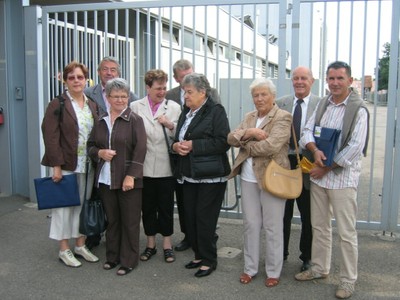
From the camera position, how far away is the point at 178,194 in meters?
4.57

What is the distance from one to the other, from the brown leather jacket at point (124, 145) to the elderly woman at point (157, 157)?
168 millimetres

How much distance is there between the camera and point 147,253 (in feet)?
14.4

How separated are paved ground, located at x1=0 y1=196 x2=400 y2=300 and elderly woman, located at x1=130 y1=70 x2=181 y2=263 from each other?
391mm

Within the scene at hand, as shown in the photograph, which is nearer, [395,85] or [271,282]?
[271,282]

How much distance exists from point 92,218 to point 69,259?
0.47 meters

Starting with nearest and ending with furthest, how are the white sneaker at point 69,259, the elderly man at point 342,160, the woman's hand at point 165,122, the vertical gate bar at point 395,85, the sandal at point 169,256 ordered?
1. the elderly man at point 342,160
2. the woman's hand at point 165,122
3. the white sneaker at point 69,259
4. the sandal at point 169,256
5. the vertical gate bar at point 395,85

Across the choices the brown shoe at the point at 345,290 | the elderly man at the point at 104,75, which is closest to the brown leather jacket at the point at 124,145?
the elderly man at the point at 104,75

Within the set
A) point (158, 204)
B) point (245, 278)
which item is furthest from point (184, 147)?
point (245, 278)

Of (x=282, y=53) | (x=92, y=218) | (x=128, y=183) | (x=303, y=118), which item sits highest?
(x=282, y=53)

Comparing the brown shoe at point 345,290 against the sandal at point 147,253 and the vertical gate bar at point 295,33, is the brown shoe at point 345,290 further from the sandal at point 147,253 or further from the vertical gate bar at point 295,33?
the vertical gate bar at point 295,33

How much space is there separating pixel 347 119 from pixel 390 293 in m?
1.49

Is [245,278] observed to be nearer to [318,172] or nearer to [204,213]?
[204,213]

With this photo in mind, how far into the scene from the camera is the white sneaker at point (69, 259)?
4191 millimetres

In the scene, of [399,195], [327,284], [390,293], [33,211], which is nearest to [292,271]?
[327,284]
